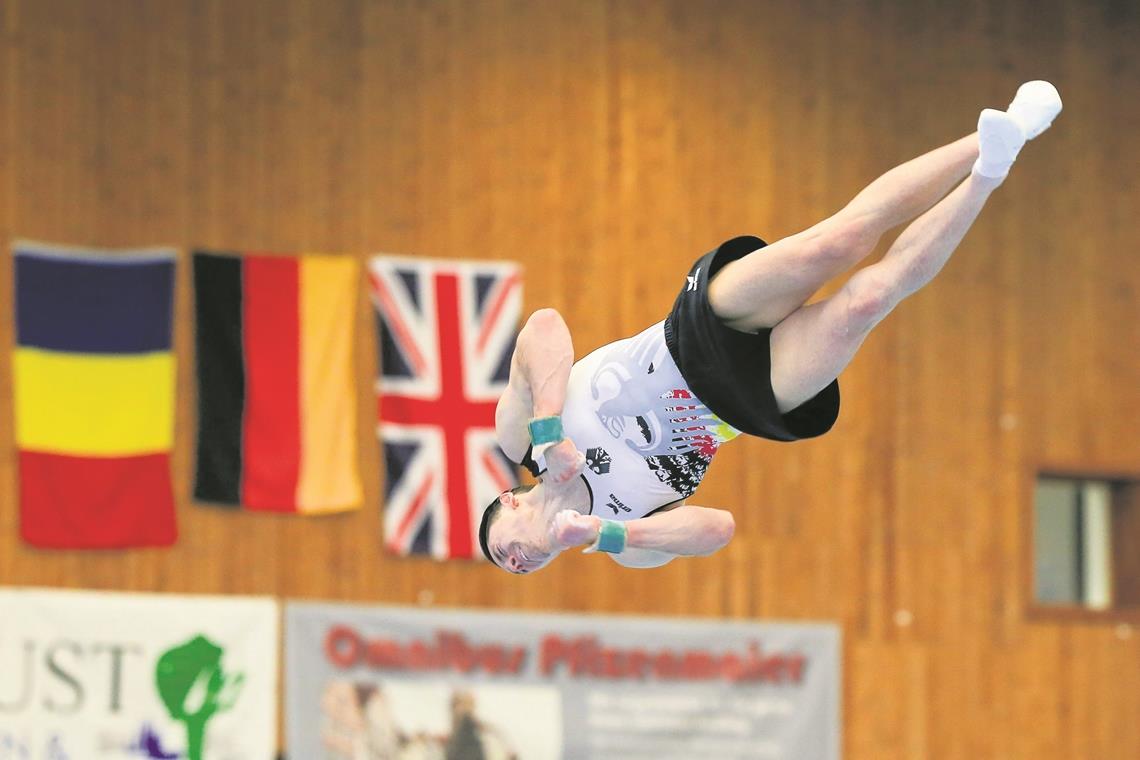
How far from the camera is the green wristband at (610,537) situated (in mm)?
5148

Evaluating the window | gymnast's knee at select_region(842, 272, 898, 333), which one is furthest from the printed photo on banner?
gymnast's knee at select_region(842, 272, 898, 333)

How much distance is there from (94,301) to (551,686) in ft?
11.6

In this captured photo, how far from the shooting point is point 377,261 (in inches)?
394

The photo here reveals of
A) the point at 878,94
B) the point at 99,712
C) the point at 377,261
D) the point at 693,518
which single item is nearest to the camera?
the point at 693,518

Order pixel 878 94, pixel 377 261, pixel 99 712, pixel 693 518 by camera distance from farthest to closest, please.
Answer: pixel 878 94 → pixel 377 261 → pixel 99 712 → pixel 693 518

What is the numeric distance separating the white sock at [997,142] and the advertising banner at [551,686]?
18.3 feet

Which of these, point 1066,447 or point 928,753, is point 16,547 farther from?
point 1066,447

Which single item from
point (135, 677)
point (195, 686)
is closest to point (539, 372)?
point (195, 686)

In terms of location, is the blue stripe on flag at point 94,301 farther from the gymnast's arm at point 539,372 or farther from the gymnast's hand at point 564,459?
the gymnast's hand at point 564,459

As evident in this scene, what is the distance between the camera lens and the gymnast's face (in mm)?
5445

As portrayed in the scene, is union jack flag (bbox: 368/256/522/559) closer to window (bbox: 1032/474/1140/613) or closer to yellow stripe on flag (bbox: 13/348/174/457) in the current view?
yellow stripe on flag (bbox: 13/348/174/457)

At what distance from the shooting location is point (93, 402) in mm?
9672

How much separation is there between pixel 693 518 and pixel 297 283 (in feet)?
16.2

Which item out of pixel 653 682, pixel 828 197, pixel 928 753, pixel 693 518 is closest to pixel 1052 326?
pixel 828 197
